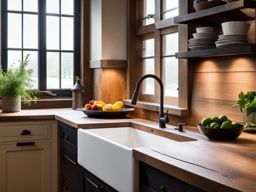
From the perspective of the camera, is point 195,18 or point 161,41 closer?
point 195,18

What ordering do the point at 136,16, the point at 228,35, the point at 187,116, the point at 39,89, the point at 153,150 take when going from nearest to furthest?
the point at 153,150, the point at 228,35, the point at 187,116, the point at 136,16, the point at 39,89

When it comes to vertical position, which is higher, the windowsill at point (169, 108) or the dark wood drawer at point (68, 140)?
the windowsill at point (169, 108)

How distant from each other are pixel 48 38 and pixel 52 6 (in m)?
0.32

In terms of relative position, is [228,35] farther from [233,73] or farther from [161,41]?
[161,41]

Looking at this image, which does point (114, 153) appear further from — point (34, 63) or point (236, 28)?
point (34, 63)

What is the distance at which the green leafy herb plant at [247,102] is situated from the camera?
82.9 inches

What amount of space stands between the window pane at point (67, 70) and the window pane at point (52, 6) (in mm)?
439

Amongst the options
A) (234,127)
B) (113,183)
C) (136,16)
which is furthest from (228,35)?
(136,16)

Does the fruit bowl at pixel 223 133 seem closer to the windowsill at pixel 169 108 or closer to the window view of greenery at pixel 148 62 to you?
the windowsill at pixel 169 108

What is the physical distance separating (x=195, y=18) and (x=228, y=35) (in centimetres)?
30

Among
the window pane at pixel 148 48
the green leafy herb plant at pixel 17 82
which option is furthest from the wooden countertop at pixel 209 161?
the green leafy herb plant at pixel 17 82

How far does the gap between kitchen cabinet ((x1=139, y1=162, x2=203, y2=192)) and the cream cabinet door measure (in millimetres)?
1756

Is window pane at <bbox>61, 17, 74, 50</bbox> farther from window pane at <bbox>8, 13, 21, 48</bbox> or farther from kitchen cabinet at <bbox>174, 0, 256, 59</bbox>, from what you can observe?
kitchen cabinet at <bbox>174, 0, 256, 59</bbox>

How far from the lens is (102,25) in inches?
147
